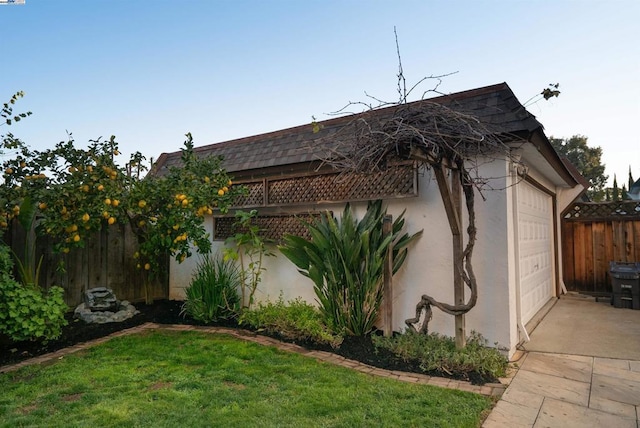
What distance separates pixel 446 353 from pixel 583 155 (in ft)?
80.1

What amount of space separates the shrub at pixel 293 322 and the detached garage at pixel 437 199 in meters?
0.71

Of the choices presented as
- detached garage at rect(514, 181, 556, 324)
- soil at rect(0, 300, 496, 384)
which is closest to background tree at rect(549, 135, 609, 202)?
detached garage at rect(514, 181, 556, 324)

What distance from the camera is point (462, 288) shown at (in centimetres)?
387

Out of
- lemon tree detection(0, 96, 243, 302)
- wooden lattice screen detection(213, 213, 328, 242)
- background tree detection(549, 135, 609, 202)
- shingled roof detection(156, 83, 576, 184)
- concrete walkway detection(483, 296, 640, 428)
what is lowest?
concrete walkway detection(483, 296, 640, 428)

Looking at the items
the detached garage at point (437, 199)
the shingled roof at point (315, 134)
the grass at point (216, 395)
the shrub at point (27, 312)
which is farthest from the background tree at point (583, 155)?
the shrub at point (27, 312)

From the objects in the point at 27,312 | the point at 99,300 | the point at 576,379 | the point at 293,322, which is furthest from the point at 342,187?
the point at 99,300

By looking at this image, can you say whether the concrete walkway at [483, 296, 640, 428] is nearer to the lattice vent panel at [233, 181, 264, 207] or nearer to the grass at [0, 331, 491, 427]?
the grass at [0, 331, 491, 427]

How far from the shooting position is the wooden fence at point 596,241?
297 inches

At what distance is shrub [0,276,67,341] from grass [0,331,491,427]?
1.69 feet

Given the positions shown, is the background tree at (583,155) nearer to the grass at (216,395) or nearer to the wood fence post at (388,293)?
the wood fence post at (388,293)

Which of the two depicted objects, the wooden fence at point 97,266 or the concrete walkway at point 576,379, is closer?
the concrete walkway at point 576,379

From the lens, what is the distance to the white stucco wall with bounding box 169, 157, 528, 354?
3.98 meters

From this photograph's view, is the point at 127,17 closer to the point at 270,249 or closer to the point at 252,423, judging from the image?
the point at 270,249

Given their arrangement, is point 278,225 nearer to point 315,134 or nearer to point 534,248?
point 315,134
